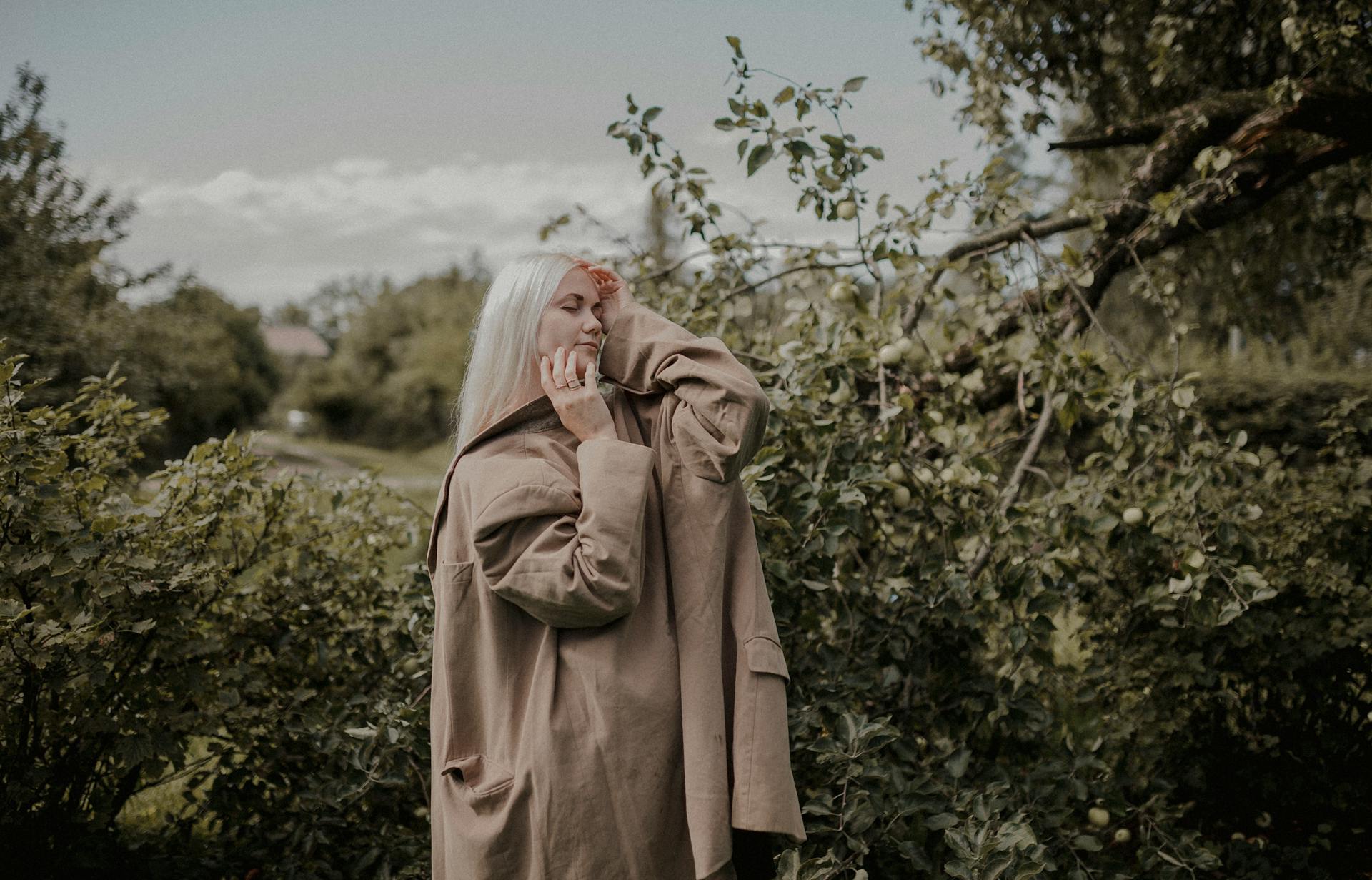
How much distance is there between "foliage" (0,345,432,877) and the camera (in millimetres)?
2328

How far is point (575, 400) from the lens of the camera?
A: 165 cm

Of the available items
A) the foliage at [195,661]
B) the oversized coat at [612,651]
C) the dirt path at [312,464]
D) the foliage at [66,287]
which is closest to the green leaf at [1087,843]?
the oversized coat at [612,651]

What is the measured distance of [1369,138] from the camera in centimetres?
367

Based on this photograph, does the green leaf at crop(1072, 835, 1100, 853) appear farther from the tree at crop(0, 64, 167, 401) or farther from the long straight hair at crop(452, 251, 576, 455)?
the tree at crop(0, 64, 167, 401)

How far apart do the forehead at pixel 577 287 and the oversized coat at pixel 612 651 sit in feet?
0.56

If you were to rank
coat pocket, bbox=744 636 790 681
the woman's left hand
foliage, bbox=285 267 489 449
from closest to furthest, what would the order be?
coat pocket, bbox=744 636 790 681
the woman's left hand
foliage, bbox=285 267 489 449

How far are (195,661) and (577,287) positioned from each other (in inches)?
67.5

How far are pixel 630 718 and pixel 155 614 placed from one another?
63.5 inches

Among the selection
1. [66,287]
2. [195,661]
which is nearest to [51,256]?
[66,287]

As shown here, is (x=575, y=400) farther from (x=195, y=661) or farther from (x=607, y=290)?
(x=195, y=661)

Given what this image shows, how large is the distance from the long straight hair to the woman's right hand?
0.20 ft

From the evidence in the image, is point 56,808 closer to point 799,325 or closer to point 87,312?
point 799,325

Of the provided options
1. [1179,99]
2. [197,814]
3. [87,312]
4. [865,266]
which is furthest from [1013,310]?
[87,312]

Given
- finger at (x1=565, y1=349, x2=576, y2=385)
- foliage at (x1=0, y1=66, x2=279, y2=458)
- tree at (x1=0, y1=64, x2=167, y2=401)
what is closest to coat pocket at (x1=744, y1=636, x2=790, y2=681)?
finger at (x1=565, y1=349, x2=576, y2=385)
